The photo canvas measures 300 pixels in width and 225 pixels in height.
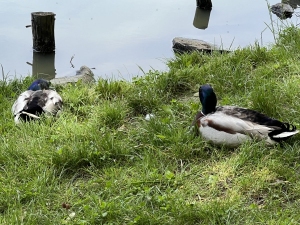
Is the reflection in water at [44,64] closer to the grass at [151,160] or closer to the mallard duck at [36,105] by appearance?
the grass at [151,160]

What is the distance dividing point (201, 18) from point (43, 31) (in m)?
3.65

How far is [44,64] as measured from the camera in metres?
7.83

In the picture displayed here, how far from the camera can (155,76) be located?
523 cm

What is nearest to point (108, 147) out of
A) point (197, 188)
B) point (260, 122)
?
point (197, 188)

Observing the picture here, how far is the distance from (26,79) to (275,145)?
10.6 ft

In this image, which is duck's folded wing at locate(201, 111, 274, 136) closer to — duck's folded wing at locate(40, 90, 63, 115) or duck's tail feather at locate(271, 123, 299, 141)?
duck's tail feather at locate(271, 123, 299, 141)

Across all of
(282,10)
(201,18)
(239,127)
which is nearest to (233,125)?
(239,127)

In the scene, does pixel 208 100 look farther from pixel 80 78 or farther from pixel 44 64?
pixel 44 64

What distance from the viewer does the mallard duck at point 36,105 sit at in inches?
179

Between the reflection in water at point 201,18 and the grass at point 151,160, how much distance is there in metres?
4.59

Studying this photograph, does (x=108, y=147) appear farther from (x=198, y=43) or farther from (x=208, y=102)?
(x=198, y=43)

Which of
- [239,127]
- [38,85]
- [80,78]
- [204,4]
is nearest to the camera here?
[239,127]

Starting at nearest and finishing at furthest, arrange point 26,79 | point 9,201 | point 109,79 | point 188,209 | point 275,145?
point 188,209 < point 9,201 < point 275,145 < point 109,79 < point 26,79

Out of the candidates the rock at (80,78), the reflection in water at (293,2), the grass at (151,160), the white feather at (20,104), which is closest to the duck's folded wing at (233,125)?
the grass at (151,160)
